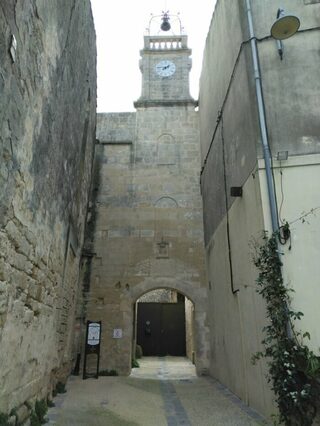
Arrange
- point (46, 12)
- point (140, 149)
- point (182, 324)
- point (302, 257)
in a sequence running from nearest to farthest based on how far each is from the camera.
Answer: point (46, 12)
point (302, 257)
point (140, 149)
point (182, 324)

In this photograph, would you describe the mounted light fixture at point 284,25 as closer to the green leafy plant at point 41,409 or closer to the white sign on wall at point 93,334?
the green leafy plant at point 41,409

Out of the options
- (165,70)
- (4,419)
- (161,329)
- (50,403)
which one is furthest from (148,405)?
(161,329)

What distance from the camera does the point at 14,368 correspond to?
3084mm

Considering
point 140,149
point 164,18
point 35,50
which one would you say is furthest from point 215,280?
point 164,18

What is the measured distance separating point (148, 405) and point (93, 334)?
3.02 m

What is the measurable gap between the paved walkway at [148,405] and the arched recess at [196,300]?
1.04 metres

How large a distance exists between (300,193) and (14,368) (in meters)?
3.52

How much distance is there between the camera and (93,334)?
748 centimetres

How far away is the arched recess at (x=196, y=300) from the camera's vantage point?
7.84m

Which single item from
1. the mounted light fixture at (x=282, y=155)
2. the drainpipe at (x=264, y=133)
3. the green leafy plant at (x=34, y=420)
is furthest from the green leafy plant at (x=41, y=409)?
the mounted light fixture at (x=282, y=155)

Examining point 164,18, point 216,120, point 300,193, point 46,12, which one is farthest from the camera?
point 164,18

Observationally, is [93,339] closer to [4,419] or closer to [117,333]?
[117,333]

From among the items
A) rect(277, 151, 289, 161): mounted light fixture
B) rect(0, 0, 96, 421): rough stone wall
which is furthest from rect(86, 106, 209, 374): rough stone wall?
rect(277, 151, 289, 161): mounted light fixture

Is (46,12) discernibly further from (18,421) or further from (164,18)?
(164,18)
